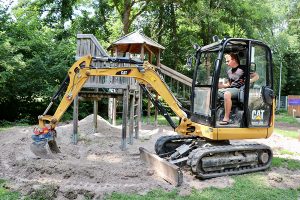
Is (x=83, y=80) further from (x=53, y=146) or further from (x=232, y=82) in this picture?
(x=232, y=82)

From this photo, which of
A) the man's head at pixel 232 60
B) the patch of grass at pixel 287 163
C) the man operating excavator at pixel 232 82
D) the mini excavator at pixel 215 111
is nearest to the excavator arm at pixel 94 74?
the mini excavator at pixel 215 111

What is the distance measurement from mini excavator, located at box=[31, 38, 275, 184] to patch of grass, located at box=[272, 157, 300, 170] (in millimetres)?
560

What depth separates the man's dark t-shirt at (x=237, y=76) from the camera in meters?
6.68

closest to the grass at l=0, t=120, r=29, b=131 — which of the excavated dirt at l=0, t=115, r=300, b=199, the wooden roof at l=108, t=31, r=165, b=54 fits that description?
the excavated dirt at l=0, t=115, r=300, b=199

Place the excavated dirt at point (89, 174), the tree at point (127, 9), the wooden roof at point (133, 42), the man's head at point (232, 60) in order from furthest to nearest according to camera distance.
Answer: the tree at point (127, 9), the wooden roof at point (133, 42), the man's head at point (232, 60), the excavated dirt at point (89, 174)

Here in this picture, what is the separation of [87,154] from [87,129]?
2.90 meters

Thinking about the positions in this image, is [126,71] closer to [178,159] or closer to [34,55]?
[178,159]

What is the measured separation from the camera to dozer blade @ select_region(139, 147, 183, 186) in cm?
A: 571

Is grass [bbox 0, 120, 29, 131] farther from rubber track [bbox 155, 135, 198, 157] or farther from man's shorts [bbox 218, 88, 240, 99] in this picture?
man's shorts [bbox 218, 88, 240, 99]

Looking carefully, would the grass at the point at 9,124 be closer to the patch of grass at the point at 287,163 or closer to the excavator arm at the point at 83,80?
the excavator arm at the point at 83,80

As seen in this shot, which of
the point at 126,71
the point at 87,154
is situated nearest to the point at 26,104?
the point at 87,154

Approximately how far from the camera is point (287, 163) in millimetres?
7605

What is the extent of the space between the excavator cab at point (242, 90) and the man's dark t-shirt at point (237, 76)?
96 millimetres

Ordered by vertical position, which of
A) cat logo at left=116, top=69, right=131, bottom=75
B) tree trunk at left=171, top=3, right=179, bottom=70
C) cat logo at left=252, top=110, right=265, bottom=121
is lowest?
cat logo at left=252, top=110, right=265, bottom=121
